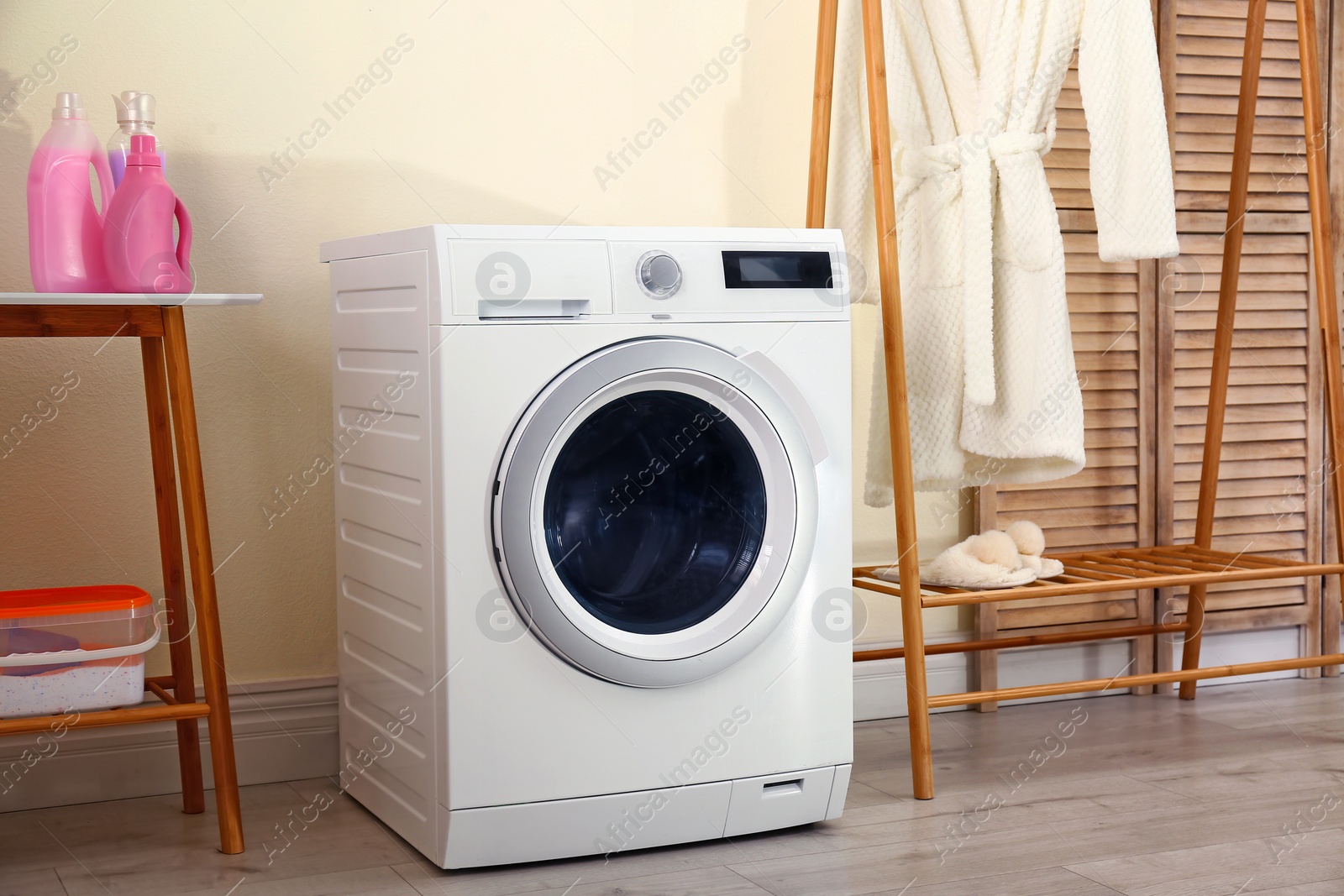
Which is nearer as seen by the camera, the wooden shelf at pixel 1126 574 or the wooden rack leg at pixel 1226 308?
the wooden shelf at pixel 1126 574

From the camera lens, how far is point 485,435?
5.00 feet

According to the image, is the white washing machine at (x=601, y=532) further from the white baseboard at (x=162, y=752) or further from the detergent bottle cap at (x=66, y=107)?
the detergent bottle cap at (x=66, y=107)

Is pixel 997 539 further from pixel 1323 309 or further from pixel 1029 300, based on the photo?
pixel 1323 309

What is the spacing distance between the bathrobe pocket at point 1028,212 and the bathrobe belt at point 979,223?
20mm

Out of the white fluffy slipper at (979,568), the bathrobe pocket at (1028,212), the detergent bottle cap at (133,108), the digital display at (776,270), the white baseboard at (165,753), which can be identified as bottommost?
the white baseboard at (165,753)

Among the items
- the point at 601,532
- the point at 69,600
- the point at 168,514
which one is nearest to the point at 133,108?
the point at 168,514

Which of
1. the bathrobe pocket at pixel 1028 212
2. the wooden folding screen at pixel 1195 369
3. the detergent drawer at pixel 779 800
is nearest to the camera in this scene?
the detergent drawer at pixel 779 800

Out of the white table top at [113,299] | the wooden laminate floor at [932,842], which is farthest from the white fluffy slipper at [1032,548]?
the white table top at [113,299]

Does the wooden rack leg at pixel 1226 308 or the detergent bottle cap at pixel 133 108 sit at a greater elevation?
the detergent bottle cap at pixel 133 108

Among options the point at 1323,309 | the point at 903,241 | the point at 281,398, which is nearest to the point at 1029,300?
the point at 903,241

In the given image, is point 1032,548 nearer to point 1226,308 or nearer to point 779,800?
point 1226,308

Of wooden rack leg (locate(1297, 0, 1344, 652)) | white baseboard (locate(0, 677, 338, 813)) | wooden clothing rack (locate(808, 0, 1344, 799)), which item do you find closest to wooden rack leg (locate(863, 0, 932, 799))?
wooden clothing rack (locate(808, 0, 1344, 799))

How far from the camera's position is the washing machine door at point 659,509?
1538 millimetres

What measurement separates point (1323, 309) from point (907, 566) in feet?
3.07
